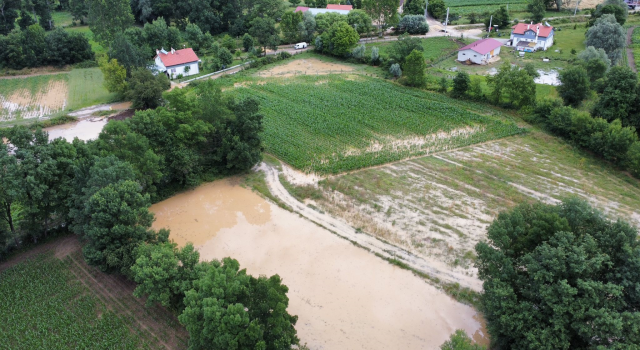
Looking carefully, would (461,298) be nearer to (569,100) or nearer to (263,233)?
(263,233)

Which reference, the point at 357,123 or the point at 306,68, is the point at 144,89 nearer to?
the point at 306,68

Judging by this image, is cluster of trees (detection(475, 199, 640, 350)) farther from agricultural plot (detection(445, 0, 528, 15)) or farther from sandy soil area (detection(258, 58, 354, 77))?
agricultural plot (detection(445, 0, 528, 15))

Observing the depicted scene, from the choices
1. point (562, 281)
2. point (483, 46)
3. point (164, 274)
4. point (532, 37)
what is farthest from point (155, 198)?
point (532, 37)

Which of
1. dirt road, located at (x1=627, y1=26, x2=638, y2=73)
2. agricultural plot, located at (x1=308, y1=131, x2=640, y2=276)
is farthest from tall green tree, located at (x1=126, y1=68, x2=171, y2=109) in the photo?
dirt road, located at (x1=627, y1=26, x2=638, y2=73)

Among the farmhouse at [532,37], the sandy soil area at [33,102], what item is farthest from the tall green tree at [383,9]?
the sandy soil area at [33,102]

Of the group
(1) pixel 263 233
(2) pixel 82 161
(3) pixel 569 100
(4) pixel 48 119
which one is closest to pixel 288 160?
(1) pixel 263 233
